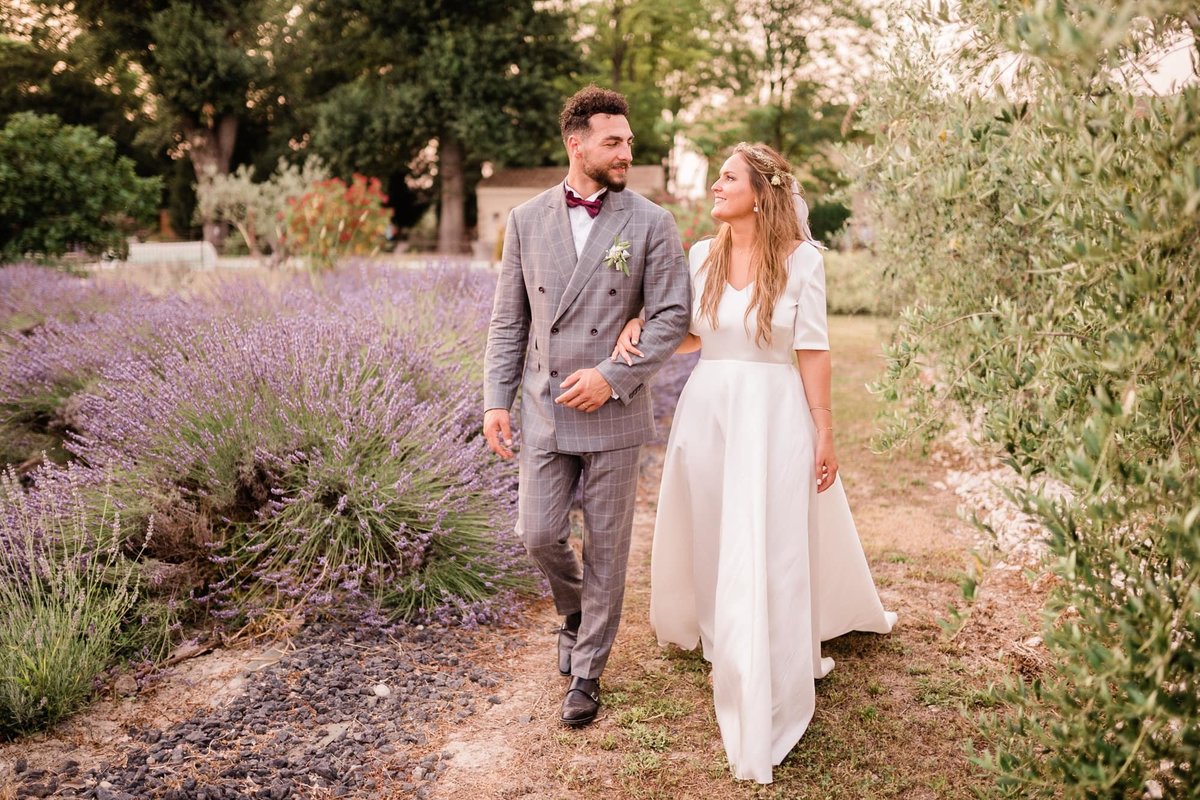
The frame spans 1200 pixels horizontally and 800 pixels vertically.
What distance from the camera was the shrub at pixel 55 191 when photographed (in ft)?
43.7

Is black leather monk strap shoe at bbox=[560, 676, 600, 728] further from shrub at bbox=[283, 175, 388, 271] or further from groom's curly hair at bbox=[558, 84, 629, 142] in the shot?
shrub at bbox=[283, 175, 388, 271]

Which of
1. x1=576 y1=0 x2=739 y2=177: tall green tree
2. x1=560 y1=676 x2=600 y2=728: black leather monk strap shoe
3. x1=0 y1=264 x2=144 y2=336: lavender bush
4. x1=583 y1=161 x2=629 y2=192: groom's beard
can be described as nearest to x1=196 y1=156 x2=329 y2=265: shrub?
x1=0 y1=264 x2=144 y2=336: lavender bush

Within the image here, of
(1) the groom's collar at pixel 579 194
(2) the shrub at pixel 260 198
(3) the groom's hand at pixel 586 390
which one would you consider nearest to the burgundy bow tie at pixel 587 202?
(1) the groom's collar at pixel 579 194

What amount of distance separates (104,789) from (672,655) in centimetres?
228

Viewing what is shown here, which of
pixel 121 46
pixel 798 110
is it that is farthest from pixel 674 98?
pixel 121 46

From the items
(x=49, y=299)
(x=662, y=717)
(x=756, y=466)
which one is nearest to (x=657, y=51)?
(x=49, y=299)

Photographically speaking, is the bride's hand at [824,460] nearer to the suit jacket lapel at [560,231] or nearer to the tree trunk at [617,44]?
the suit jacket lapel at [560,231]

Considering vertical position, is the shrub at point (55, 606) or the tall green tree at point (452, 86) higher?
the tall green tree at point (452, 86)

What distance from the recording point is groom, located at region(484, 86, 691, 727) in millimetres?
3377

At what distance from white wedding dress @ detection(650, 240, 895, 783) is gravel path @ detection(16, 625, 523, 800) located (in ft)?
3.47

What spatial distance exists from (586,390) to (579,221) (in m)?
0.73

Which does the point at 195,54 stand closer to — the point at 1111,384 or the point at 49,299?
the point at 49,299

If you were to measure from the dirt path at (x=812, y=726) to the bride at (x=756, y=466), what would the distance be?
0.50ft

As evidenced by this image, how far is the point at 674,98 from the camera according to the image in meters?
36.5
